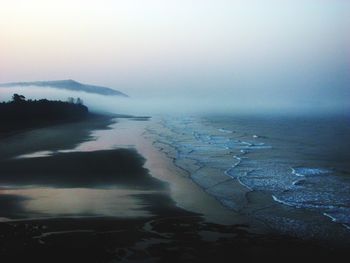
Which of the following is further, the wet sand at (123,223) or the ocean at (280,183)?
the ocean at (280,183)

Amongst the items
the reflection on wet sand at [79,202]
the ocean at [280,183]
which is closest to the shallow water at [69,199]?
the reflection on wet sand at [79,202]

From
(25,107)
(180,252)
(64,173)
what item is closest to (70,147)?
(64,173)

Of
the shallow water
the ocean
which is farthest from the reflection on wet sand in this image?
the ocean

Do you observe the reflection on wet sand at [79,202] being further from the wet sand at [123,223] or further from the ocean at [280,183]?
the ocean at [280,183]

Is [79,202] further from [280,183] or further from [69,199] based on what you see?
[280,183]

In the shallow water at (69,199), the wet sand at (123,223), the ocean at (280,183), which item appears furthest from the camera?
the ocean at (280,183)

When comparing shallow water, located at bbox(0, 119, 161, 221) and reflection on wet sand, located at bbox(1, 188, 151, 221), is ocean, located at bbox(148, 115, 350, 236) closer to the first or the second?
shallow water, located at bbox(0, 119, 161, 221)

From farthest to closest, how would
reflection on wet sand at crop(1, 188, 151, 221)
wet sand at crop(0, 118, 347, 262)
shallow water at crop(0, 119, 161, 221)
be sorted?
reflection on wet sand at crop(1, 188, 151, 221) → shallow water at crop(0, 119, 161, 221) → wet sand at crop(0, 118, 347, 262)

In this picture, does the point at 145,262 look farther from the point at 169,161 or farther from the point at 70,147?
the point at 70,147
